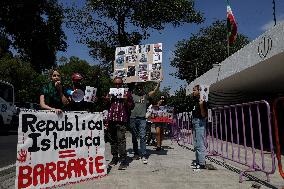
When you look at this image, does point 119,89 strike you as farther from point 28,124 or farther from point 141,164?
point 28,124

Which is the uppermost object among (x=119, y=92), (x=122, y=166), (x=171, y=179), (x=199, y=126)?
(x=119, y=92)

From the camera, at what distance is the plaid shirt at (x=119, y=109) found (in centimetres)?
734

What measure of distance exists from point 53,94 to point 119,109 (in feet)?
5.62

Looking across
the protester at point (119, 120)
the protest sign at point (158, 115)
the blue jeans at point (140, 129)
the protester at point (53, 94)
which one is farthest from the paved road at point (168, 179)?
the protest sign at point (158, 115)

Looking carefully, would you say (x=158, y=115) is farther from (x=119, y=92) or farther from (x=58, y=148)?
(x=58, y=148)

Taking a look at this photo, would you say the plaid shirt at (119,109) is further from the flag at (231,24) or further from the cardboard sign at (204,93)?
the flag at (231,24)

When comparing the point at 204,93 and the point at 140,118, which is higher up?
the point at 204,93

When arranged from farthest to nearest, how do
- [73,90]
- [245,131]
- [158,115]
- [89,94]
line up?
[158,115]
[245,131]
[89,94]
[73,90]

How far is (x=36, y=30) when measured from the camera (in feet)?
85.3

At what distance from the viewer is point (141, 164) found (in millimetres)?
8039

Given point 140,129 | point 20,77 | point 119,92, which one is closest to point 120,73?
point 140,129

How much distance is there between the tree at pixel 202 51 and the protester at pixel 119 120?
39886mm

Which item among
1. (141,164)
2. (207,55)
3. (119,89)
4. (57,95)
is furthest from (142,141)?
(207,55)

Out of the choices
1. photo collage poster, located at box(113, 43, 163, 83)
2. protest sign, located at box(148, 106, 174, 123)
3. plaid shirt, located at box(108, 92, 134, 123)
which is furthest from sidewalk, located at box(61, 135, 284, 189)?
protest sign, located at box(148, 106, 174, 123)
